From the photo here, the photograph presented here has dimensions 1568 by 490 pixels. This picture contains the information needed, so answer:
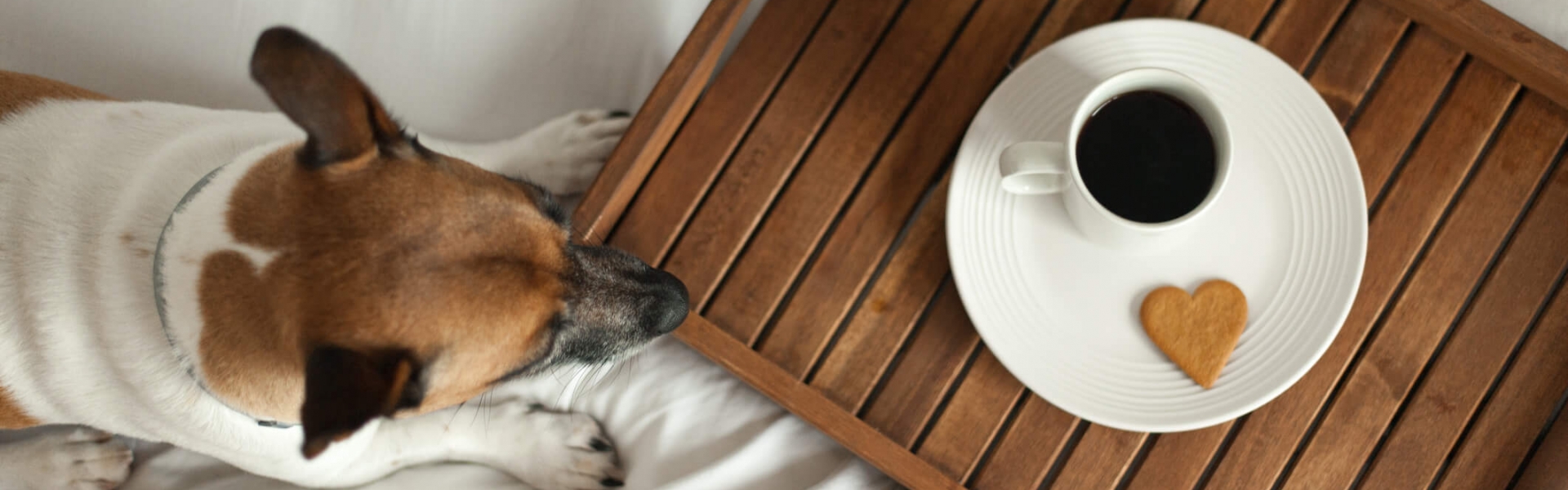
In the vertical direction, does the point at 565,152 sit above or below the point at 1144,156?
below

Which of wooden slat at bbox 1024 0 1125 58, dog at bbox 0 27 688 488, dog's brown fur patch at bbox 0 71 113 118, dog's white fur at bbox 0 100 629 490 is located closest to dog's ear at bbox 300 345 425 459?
dog at bbox 0 27 688 488

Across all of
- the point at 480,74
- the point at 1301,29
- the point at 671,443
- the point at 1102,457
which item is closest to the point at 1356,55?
the point at 1301,29

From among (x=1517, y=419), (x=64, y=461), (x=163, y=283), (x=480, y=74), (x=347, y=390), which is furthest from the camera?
(x=480, y=74)

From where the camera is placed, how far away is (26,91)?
1.07m

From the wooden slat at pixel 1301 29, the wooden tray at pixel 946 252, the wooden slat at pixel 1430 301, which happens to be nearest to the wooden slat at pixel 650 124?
the wooden tray at pixel 946 252

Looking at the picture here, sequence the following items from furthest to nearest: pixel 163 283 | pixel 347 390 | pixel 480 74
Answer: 1. pixel 480 74
2. pixel 163 283
3. pixel 347 390

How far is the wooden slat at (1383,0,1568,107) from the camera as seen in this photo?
1073 mm

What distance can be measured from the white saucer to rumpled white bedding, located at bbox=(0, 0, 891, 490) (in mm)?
415

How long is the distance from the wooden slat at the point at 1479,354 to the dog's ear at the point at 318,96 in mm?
1280

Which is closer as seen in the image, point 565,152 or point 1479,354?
point 1479,354

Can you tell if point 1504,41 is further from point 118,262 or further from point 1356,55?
point 118,262

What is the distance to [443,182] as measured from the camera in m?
0.88

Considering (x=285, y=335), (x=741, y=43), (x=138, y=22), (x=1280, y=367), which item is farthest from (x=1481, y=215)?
(x=138, y=22)

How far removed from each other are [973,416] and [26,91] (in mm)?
1260
